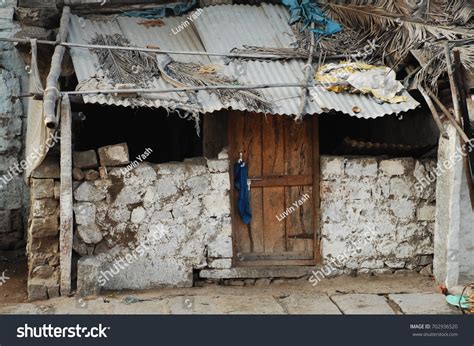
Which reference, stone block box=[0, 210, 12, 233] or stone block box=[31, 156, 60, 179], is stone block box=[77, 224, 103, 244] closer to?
stone block box=[31, 156, 60, 179]

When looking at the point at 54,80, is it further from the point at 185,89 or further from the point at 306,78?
the point at 306,78

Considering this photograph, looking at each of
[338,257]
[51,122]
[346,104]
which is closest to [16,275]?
[51,122]

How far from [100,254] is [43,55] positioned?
301 centimetres

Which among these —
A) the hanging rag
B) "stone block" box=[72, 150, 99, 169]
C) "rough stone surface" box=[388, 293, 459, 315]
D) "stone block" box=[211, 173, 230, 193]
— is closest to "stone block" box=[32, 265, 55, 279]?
"stone block" box=[72, 150, 99, 169]

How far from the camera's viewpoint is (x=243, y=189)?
943 centimetres

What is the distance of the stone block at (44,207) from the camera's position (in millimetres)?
8727

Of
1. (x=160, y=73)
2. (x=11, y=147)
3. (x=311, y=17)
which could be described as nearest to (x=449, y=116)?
(x=311, y=17)

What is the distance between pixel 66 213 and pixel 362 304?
3.66 m

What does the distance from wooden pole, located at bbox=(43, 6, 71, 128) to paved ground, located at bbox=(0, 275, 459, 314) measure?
2.23m

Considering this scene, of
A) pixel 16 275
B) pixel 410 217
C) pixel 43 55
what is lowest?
pixel 16 275

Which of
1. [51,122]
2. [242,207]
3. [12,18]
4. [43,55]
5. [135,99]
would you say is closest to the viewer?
[51,122]

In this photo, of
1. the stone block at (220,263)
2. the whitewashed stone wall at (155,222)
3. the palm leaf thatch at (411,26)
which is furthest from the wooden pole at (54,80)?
the palm leaf thatch at (411,26)

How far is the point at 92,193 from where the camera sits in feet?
29.2

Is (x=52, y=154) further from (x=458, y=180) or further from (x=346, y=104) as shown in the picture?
(x=458, y=180)
